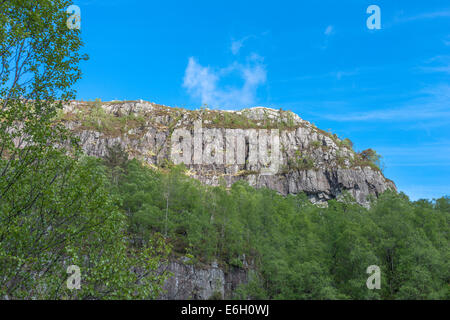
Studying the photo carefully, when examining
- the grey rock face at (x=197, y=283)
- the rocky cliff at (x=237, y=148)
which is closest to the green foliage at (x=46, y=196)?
the grey rock face at (x=197, y=283)

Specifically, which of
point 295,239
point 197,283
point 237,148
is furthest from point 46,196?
point 237,148

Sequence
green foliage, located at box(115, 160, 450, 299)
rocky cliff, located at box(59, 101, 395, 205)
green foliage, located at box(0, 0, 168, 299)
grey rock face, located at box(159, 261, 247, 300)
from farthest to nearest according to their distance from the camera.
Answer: rocky cliff, located at box(59, 101, 395, 205)
grey rock face, located at box(159, 261, 247, 300)
green foliage, located at box(115, 160, 450, 299)
green foliage, located at box(0, 0, 168, 299)

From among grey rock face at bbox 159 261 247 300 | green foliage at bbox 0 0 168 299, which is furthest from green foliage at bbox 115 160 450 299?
green foliage at bbox 0 0 168 299

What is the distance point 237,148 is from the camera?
14912 cm

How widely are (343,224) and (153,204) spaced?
3024cm

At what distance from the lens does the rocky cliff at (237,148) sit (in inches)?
5157

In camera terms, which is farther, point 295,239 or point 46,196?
point 295,239

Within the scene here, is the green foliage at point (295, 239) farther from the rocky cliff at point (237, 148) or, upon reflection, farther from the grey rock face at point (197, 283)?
the rocky cliff at point (237, 148)

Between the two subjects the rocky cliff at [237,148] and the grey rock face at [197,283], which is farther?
the rocky cliff at [237,148]

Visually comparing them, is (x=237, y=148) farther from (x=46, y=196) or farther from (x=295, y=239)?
(x=46, y=196)

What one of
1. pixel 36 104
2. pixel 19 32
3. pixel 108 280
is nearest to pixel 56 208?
pixel 108 280

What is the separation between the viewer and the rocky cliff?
131000 millimetres

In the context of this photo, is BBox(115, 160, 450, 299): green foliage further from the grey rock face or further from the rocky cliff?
the rocky cliff

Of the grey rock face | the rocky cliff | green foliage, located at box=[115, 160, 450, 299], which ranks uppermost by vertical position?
the rocky cliff
